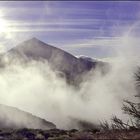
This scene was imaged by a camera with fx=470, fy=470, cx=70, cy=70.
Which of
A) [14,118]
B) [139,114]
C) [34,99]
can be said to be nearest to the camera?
[139,114]

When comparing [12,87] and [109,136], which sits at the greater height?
[12,87]

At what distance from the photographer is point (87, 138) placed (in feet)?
68.3

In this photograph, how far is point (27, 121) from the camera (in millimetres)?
63812

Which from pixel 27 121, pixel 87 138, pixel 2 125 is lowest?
pixel 87 138

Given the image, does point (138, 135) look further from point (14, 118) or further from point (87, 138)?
point (14, 118)

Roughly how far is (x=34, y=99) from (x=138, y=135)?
154751 millimetres

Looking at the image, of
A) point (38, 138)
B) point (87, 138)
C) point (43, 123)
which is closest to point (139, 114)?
point (38, 138)

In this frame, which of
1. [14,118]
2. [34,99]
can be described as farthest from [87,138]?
[34,99]

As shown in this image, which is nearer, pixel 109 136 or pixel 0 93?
pixel 109 136

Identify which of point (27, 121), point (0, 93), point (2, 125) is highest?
point (0, 93)

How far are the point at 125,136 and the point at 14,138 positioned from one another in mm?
6101

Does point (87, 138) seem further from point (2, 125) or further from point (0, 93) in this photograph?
point (0, 93)

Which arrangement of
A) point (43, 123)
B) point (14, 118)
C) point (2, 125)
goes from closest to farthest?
point (2, 125), point (14, 118), point (43, 123)

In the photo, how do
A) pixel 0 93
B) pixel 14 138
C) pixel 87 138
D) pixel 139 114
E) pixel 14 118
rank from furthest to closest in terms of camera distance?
1. pixel 0 93
2. pixel 14 118
3. pixel 139 114
4. pixel 14 138
5. pixel 87 138
